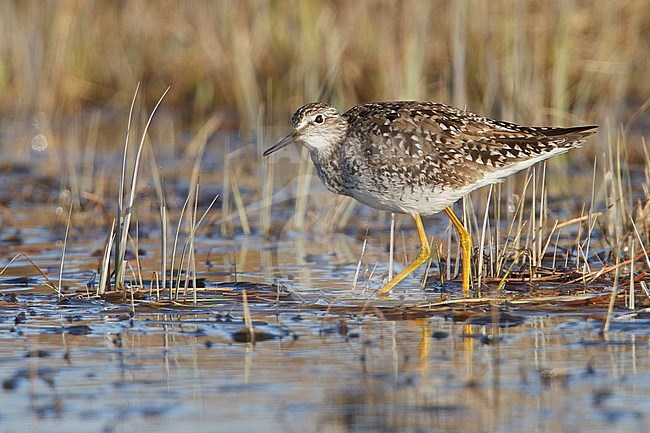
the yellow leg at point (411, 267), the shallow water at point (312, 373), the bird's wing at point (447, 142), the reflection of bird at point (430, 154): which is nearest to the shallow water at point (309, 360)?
the shallow water at point (312, 373)

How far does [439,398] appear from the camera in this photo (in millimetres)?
5336

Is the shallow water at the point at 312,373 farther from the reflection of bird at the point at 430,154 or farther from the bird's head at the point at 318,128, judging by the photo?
the bird's head at the point at 318,128

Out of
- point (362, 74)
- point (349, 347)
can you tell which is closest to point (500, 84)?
point (362, 74)

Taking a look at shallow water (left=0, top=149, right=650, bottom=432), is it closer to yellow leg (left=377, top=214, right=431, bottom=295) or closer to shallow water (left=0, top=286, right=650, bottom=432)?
shallow water (left=0, top=286, right=650, bottom=432)

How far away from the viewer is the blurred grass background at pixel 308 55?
1358 cm

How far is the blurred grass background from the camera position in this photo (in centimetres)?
1358

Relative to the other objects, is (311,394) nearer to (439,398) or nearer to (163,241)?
(439,398)

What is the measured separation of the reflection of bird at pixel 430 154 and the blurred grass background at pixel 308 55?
3948 mm

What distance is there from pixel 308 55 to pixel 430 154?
277 inches

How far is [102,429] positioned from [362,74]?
10.6 meters

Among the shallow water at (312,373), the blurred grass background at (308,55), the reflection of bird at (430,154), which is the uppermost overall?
the blurred grass background at (308,55)

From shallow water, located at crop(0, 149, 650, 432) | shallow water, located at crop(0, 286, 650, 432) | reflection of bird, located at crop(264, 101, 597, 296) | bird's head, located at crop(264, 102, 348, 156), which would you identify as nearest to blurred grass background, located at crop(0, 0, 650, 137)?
bird's head, located at crop(264, 102, 348, 156)

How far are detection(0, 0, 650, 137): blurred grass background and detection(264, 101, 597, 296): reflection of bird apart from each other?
395 centimetres

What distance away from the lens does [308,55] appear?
15.0 m
